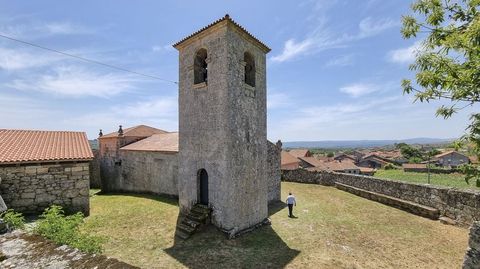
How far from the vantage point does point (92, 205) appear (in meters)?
15.5

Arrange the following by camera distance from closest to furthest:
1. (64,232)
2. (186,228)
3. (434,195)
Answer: (64,232), (186,228), (434,195)

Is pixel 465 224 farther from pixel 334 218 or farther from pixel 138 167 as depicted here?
pixel 138 167

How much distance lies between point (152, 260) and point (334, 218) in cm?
909

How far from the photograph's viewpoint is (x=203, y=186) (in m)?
11.9

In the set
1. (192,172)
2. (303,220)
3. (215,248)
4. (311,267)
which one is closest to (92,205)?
(192,172)

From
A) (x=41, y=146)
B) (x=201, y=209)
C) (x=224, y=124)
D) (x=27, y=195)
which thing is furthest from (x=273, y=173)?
(x=41, y=146)

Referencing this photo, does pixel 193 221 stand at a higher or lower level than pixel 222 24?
lower

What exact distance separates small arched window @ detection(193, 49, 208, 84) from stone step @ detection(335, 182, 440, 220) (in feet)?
43.3

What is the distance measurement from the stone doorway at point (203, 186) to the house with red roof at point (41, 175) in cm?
644

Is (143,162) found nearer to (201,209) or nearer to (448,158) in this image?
(201,209)

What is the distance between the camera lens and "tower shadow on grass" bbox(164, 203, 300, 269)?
8266 millimetres

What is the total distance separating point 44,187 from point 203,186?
798 centimetres

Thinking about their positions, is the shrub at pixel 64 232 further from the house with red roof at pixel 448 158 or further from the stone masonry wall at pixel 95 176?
the house with red roof at pixel 448 158

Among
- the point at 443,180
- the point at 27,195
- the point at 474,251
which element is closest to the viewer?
the point at 474,251
